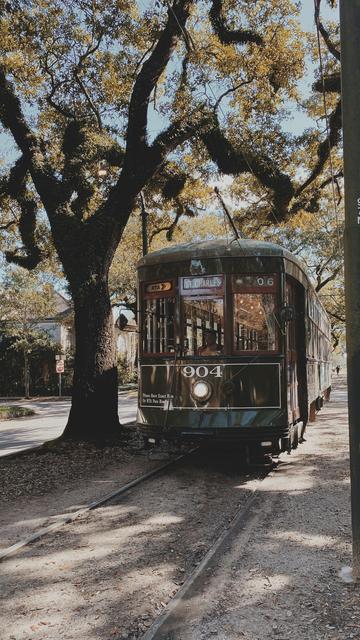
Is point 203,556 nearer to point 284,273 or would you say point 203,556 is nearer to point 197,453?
point 284,273

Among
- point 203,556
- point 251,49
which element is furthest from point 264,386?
point 251,49

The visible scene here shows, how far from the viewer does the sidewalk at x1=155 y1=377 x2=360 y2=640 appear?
3598 millimetres

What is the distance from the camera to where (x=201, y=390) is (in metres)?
8.16

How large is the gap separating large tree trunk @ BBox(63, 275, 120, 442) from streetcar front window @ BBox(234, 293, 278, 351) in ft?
13.3

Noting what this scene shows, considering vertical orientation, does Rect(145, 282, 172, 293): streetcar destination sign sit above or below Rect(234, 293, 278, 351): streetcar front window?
above

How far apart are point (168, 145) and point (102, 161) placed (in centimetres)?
228

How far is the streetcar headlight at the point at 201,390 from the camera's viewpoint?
8109mm

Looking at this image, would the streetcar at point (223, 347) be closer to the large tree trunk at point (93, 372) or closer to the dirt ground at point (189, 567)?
the dirt ground at point (189, 567)

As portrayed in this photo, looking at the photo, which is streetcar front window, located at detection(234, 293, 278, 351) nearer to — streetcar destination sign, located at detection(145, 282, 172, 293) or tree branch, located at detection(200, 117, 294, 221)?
streetcar destination sign, located at detection(145, 282, 172, 293)

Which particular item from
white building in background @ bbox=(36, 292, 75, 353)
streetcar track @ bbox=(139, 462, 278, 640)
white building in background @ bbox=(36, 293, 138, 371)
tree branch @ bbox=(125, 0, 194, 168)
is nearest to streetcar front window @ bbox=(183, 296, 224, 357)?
streetcar track @ bbox=(139, 462, 278, 640)

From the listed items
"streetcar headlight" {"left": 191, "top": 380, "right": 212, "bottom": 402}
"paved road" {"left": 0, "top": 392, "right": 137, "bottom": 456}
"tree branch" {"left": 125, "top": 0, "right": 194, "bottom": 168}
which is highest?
"tree branch" {"left": 125, "top": 0, "right": 194, "bottom": 168}

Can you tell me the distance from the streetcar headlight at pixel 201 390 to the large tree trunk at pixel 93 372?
3576 mm

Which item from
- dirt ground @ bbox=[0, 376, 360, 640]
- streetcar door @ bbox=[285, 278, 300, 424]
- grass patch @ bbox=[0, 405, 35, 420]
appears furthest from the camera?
grass patch @ bbox=[0, 405, 35, 420]

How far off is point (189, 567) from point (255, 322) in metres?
4.10
